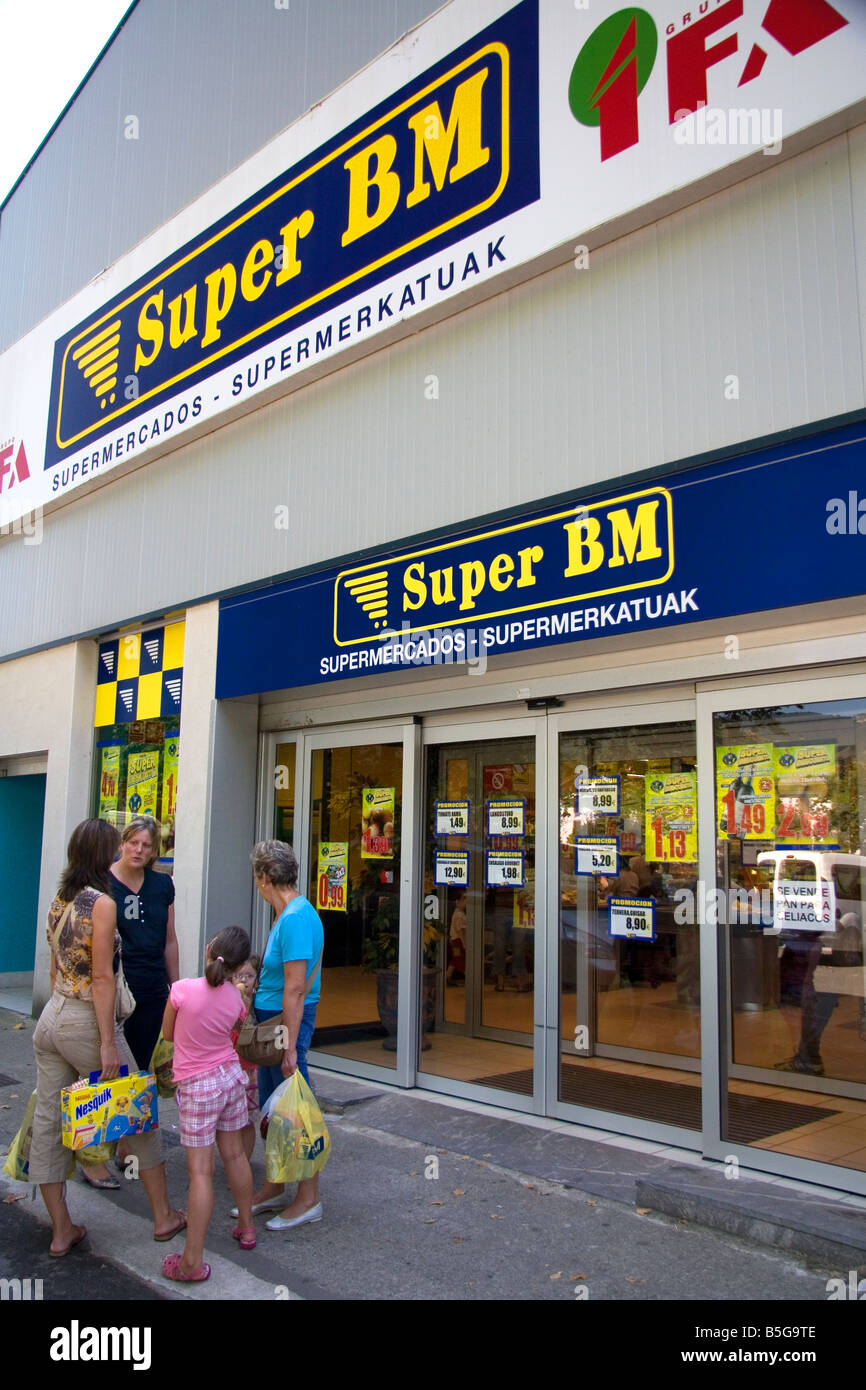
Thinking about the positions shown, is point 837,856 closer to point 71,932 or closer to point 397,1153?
point 397,1153

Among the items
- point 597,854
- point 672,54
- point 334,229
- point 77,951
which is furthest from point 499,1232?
point 334,229

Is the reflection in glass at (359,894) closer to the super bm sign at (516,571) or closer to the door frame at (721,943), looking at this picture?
the super bm sign at (516,571)

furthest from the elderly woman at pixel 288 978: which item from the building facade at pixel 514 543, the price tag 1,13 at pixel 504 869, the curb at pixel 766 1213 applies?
the price tag 1,13 at pixel 504 869

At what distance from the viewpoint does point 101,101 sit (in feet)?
37.9

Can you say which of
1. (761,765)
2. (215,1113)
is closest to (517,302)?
(761,765)

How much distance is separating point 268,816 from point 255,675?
1.25 metres

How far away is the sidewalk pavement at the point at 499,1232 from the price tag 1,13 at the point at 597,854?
1493 mm

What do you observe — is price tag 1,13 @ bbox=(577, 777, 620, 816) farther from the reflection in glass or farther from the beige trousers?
the beige trousers

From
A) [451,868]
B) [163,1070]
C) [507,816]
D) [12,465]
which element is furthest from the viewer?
[12,465]

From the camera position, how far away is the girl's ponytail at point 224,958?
4.22 metres

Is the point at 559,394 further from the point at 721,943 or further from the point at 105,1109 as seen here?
the point at 105,1109

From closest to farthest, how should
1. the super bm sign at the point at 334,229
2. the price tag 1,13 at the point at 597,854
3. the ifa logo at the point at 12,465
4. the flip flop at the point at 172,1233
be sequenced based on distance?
the flip flop at the point at 172,1233, the price tag 1,13 at the point at 597,854, the super bm sign at the point at 334,229, the ifa logo at the point at 12,465

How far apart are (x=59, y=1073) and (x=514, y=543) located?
12.2ft

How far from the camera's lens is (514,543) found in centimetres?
617
